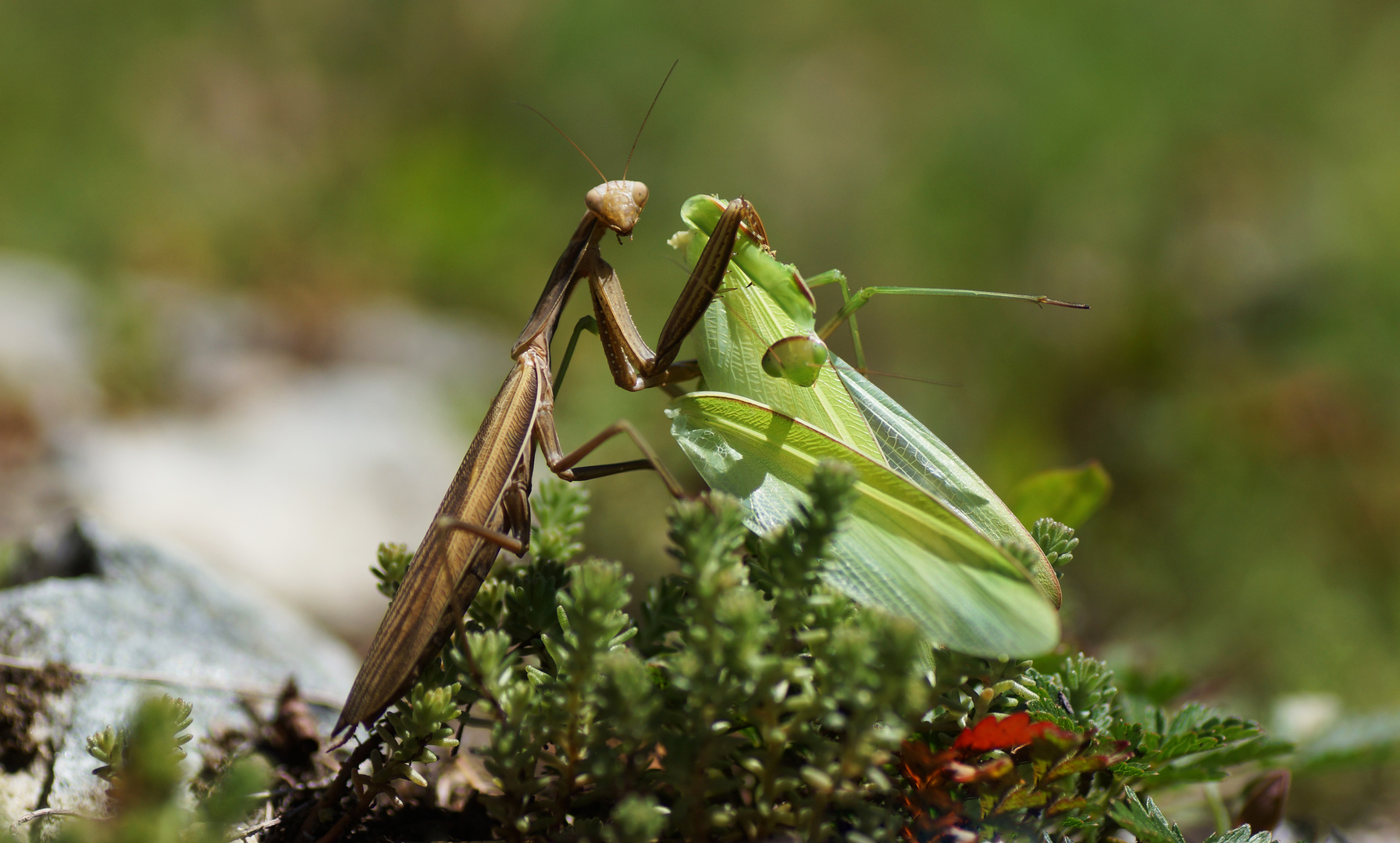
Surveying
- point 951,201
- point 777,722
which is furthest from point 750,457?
point 951,201

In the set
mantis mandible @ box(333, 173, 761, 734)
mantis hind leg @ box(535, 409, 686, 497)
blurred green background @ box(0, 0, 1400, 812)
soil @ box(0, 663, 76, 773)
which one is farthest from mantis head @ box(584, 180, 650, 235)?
blurred green background @ box(0, 0, 1400, 812)

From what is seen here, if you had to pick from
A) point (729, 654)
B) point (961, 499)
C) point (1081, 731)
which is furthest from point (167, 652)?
point (1081, 731)

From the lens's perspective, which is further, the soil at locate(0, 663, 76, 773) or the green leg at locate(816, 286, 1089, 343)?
the green leg at locate(816, 286, 1089, 343)

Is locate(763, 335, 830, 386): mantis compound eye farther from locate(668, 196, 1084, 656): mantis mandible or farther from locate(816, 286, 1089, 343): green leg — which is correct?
locate(816, 286, 1089, 343): green leg

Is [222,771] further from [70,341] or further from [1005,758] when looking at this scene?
[70,341]

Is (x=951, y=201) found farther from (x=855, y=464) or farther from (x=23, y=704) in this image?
(x=23, y=704)

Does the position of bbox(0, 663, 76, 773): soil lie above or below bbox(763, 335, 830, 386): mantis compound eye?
below

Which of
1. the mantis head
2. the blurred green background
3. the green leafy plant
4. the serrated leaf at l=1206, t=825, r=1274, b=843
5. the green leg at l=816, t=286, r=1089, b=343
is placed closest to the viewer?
the green leafy plant

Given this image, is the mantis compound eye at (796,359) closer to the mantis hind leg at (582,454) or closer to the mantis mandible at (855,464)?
the mantis mandible at (855,464)
